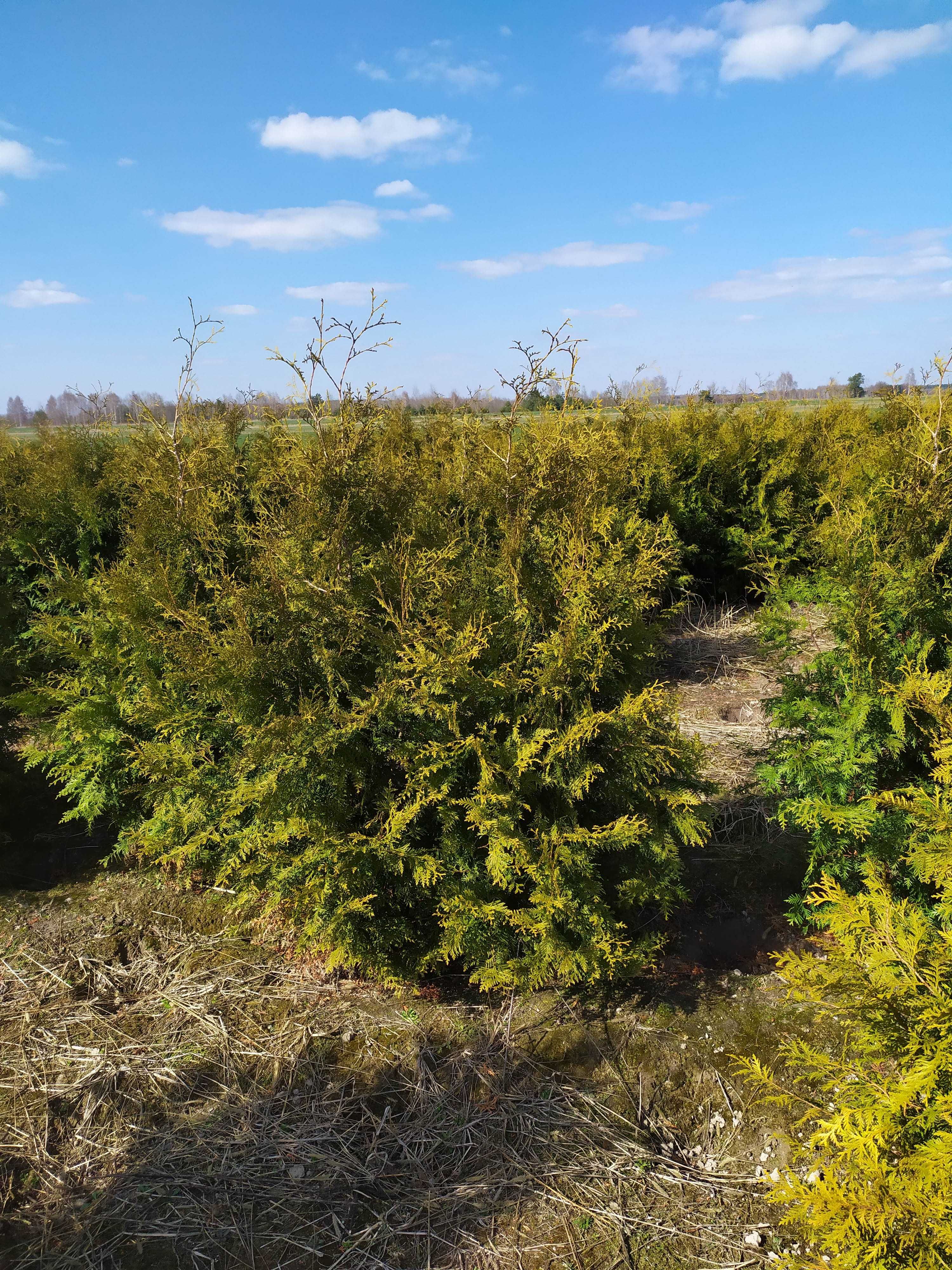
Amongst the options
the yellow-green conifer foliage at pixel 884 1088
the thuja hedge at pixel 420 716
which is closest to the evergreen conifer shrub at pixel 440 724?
the thuja hedge at pixel 420 716

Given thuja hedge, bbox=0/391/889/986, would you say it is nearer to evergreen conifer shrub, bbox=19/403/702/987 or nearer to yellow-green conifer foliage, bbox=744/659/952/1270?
evergreen conifer shrub, bbox=19/403/702/987

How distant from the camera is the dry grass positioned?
8.46 ft

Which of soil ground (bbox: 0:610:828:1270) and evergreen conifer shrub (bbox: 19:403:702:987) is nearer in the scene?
soil ground (bbox: 0:610:828:1270)

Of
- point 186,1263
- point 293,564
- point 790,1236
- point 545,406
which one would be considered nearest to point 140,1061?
point 186,1263

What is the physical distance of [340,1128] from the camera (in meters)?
3.02

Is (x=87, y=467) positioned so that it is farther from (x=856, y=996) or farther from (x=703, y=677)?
(x=856, y=996)

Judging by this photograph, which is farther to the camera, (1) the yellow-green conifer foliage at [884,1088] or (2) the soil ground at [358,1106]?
(2) the soil ground at [358,1106]

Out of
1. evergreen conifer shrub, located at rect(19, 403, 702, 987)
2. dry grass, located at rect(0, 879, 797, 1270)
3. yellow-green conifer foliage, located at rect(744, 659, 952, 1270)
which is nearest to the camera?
yellow-green conifer foliage, located at rect(744, 659, 952, 1270)

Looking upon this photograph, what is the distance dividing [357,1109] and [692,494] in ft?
28.2

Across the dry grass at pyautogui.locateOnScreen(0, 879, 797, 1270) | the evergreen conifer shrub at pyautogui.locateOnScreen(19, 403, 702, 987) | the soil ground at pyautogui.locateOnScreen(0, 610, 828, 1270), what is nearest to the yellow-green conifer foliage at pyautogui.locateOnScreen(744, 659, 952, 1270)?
the soil ground at pyautogui.locateOnScreen(0, 610, 828, 1270)

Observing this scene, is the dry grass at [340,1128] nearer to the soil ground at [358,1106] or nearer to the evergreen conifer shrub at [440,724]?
the soil ground at [358,1106]

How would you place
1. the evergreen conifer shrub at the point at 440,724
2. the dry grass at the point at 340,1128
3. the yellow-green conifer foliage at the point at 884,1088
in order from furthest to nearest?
the evergreen conifer shrub at the point at 440,724 → the dry grass at the point at 340,1128 → the yellow-green conifer foliage at the point at 884,1088

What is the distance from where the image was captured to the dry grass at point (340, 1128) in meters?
2.58

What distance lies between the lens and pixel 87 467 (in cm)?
908
